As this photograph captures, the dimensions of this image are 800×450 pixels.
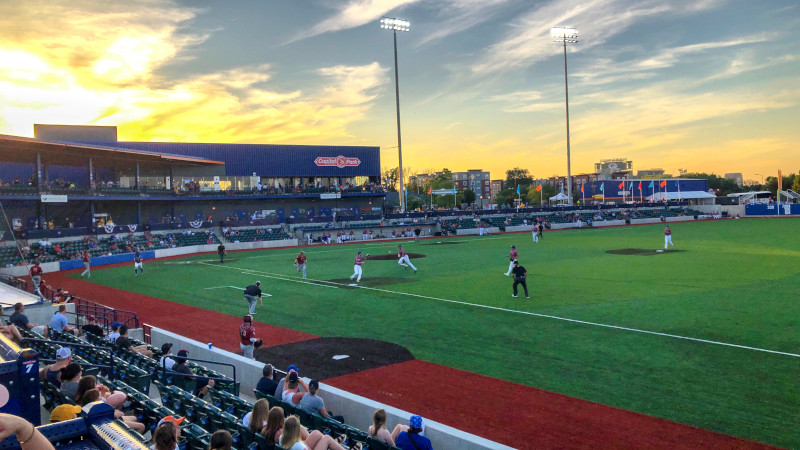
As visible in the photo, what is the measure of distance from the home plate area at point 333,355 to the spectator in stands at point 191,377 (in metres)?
3.07

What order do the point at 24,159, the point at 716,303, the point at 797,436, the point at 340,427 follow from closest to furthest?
the point at 340,427
the point at 797,436
the point at 716,303
the point at 24,159

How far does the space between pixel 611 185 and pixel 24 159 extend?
382ft

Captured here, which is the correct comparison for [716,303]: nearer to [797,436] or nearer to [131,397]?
[797,436]

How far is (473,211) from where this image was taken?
2881 inches

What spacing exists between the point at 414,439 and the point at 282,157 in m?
66.1

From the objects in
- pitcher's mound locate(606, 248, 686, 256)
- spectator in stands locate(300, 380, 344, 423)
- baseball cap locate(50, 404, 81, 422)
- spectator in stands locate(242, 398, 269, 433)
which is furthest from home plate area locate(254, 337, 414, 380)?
pitcher's mound locate(606, 248, 686, 256)

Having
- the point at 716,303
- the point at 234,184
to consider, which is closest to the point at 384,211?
the point at 234,184

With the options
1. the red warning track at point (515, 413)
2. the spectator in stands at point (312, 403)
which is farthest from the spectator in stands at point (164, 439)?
the red warning track at point (515, 413)

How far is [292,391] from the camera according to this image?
9297 mm

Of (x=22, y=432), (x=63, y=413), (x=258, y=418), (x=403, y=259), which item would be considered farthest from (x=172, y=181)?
(x=22, y=432)

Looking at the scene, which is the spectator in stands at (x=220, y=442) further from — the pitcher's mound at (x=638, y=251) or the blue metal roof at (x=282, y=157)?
the blue metal roof at (x=282, y=157)

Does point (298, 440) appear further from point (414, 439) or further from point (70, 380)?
point (70, 380)

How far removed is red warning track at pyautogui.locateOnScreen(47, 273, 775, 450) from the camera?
29.1ft

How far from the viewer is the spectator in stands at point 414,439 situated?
287 inches
